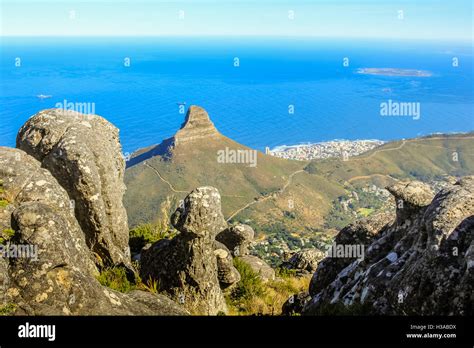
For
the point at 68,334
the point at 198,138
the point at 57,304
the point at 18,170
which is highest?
the point at 18,170

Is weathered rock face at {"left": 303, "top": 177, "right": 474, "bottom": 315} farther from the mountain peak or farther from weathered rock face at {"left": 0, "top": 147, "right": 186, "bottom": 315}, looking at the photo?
the mountain peak

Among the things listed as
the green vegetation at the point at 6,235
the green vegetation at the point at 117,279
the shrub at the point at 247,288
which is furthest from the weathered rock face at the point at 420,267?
the green vegetation at the point at 6,235

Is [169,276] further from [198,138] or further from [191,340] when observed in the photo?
[198,138]

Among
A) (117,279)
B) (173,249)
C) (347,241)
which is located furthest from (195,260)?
(347,241)

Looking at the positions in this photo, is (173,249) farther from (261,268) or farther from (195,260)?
(261,268)

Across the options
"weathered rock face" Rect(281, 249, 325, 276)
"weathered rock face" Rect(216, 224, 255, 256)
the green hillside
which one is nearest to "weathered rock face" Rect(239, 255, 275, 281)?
"weathered rock face" Rect(216, 224, 255, 256)

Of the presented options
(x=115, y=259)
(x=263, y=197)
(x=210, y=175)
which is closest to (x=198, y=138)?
(x=210, y=175)
